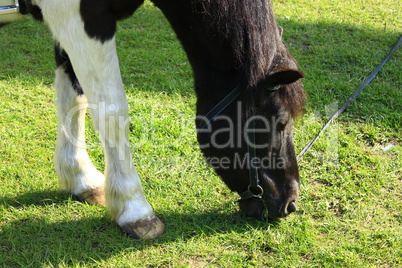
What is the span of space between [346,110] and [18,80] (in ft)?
10.8

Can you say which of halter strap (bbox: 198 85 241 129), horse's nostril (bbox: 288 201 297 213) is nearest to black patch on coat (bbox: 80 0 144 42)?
halter strap (bbox: 198 85 241 129)

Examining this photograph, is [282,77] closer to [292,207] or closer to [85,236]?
[292,207]

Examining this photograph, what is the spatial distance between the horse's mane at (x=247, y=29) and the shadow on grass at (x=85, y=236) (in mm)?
1015

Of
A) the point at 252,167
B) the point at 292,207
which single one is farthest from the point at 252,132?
the point at 292,207

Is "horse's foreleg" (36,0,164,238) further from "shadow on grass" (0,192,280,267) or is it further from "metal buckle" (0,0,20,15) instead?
"metal buckle" (0,0,20,15)

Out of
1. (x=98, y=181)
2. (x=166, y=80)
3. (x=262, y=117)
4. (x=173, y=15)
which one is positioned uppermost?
(x=173, y=15)

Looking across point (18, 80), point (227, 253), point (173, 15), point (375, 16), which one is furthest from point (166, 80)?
point (375, 16)

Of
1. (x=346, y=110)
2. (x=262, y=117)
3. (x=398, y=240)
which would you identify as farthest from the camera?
(x=346, y=110)

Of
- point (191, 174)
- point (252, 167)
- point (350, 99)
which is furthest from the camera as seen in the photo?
point (350, 99)

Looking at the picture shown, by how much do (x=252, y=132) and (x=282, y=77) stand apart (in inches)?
15.3

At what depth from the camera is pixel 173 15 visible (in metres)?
2.65

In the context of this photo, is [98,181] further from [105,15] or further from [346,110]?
[346,110]

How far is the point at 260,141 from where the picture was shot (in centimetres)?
266

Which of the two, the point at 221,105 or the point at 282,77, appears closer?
the point at 282,77
